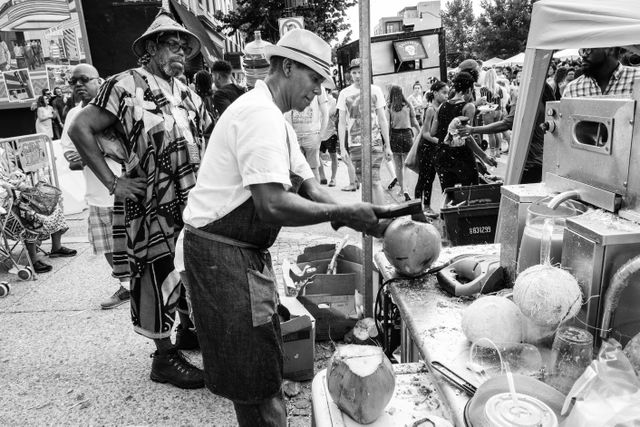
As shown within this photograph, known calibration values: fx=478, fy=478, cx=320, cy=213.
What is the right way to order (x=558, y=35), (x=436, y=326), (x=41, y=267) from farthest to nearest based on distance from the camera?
(x=41, y=267)
(x=558, y=35)
(x=436, y=326)

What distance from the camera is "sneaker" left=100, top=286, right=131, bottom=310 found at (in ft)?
13.5

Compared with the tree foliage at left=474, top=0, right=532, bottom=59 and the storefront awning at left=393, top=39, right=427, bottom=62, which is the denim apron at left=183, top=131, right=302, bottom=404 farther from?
the tree foliage at left=474, top=0, right=532, bottom=59

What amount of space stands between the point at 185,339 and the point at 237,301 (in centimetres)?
175

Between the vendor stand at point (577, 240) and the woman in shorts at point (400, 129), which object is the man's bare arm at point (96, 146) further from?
the woman in shorts at point (400, 129)

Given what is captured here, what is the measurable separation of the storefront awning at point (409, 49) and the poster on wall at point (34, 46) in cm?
683

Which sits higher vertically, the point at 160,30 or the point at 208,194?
the point at 160,30

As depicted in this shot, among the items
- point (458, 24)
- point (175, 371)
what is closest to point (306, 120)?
point (175, 371)

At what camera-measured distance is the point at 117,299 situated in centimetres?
417

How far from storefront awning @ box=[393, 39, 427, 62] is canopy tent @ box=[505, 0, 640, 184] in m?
7.87

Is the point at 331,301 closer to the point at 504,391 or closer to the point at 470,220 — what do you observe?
the point at 470,220

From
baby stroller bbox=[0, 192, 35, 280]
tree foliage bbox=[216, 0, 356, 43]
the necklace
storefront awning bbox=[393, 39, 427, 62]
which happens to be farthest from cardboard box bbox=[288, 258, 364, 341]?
tree foliage bbox=[216, 0, 356, 43]

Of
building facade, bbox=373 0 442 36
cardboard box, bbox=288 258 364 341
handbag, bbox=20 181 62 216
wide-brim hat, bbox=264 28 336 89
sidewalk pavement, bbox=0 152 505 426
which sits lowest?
sidewalk pavement, bbox=0 152 505 426

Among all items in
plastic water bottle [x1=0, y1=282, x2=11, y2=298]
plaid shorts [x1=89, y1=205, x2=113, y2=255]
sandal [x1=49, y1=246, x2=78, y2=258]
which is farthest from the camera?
sandal [x1=49, y1=246, x2=78, y2=258]

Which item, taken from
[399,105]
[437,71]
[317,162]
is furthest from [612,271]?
[437,71]
